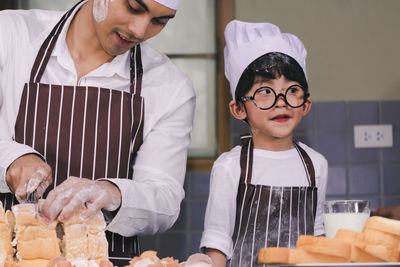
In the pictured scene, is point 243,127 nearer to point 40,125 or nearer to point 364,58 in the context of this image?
point 364,58

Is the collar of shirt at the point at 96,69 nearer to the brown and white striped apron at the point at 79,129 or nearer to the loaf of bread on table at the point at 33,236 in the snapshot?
the brown and white striped apron at the point at 79,129

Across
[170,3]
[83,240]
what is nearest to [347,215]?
[83,240]

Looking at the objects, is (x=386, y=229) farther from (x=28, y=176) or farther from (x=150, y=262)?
(x=28, y=176)

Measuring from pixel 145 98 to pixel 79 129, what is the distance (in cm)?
23

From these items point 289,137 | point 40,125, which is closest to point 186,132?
point 289,137

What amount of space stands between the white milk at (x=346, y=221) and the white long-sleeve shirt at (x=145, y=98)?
0.52 meters

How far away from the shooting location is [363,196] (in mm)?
2811

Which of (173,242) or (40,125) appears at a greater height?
(40,125)

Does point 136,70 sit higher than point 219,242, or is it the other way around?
point 136,70

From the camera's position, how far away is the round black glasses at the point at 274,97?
1664 millimetres

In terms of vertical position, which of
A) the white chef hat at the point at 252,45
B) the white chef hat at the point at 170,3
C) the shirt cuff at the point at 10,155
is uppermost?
the white chef hat at the point at 170,3

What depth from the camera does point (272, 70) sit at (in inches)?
66.4

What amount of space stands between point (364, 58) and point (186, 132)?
4.68 feet

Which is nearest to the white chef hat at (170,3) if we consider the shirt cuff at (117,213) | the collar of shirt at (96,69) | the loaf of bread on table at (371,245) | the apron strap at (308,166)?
the collar of shirt at (96,69)
